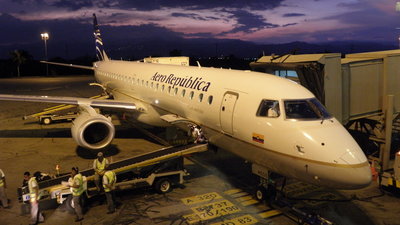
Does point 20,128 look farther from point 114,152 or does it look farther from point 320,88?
point 320,88

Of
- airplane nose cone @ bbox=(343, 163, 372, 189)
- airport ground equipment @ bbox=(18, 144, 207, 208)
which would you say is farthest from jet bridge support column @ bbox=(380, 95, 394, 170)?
airport ground equipment @ bbox=(18, 144, 207, 208)

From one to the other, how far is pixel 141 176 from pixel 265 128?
5910 millimetres

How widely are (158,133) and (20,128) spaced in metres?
11.2

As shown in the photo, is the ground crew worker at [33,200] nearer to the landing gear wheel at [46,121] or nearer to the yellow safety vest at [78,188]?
the yellow safety vest at [78,188]

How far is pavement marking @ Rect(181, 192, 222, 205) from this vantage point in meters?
12.7

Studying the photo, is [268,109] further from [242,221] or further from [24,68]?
[24,68]

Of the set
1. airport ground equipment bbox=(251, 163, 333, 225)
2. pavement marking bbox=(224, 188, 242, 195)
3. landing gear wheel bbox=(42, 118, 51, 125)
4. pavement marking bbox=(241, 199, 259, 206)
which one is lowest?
pavement marking bbox=(241, 199, 259, 206)

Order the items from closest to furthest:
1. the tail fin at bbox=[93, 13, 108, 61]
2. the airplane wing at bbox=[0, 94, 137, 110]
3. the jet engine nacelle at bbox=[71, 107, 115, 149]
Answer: the jet engine nacelle at bbox=[71, 107, 115, 149]
the airplane wing at bbox=[0, 94, 137, 110]
the tail fin at bbox=[93, 13, 108, 61]

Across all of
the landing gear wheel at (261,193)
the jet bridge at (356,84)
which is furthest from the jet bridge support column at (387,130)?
the landing gear wheel at (261,193)

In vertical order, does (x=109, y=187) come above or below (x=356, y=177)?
below

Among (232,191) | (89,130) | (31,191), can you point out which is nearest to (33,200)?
(31,191)

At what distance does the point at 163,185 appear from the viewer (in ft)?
44.3

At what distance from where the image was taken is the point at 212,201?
12695mm

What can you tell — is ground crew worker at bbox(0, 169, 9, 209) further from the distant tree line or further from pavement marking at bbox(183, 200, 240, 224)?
the distant tree line
